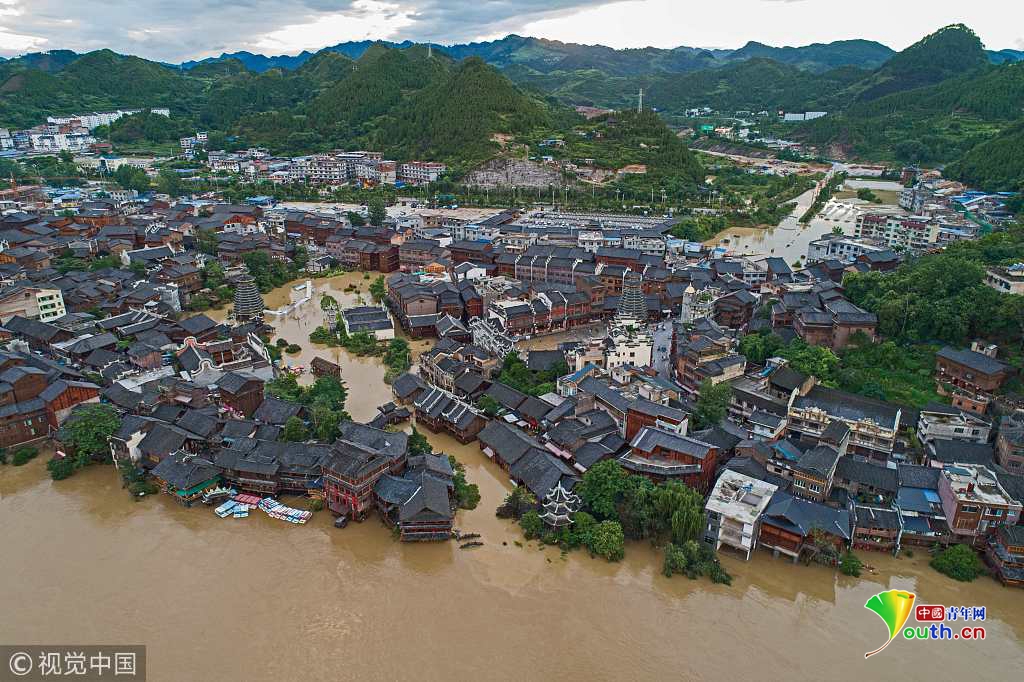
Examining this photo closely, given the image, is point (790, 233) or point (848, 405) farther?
point (790, 233)

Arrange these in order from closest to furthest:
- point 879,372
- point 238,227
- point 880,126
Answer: point 879,372 → point 238,227 → point 880,126

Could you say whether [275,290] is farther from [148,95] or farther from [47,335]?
[148,95]

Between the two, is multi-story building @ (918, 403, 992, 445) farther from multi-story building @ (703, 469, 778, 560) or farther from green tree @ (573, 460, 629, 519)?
green tree @ (573, 460, 629, 519)

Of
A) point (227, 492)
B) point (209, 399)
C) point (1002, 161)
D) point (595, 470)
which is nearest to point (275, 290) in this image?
point (209, 399)

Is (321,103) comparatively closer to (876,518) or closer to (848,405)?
(848,405)

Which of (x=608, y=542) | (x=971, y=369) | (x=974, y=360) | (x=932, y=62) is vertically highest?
(x=932, y=62)

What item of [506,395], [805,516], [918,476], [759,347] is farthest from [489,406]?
[918,476]

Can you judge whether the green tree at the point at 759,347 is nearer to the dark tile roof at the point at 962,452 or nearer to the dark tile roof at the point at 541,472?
the dark tile roof at the point at 962,452

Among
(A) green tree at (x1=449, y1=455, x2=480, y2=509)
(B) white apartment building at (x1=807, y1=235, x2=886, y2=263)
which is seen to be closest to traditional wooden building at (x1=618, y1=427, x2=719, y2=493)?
(A) green tree at (x1=449, y1=455, x2=480, y2=509)
